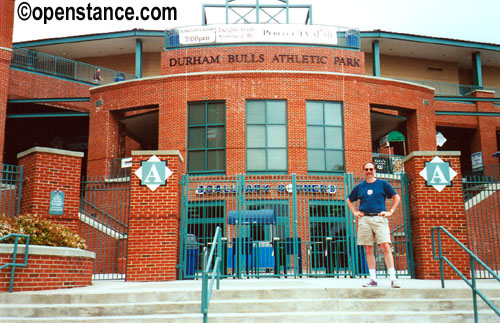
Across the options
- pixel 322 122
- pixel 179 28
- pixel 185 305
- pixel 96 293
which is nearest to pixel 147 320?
pixel 185 305

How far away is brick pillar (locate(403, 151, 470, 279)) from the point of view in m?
11.7

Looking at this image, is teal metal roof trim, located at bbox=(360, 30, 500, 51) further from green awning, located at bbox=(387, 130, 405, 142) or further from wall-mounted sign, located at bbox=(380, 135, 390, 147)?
green awning, located at bbox=(387, 130, 405, 142)

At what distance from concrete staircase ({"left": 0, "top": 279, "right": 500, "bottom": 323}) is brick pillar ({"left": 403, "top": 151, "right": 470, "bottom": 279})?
123 inches

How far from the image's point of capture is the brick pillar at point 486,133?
1164 inches

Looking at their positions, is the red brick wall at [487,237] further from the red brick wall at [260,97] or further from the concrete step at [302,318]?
the concrete step at [302,318]

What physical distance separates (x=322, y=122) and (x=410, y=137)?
5.15 metres

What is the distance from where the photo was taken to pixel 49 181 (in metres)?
11.8

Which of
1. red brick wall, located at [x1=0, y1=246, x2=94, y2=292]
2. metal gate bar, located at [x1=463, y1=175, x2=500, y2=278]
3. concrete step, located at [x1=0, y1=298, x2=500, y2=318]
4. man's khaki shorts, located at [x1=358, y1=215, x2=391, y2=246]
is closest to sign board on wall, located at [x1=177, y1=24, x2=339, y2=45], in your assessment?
metal gate bar, located at [x1=463, y1=175, x2=500, y2=278]

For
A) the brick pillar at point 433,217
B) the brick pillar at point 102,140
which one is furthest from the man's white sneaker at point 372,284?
the brick pillar at point 102,140

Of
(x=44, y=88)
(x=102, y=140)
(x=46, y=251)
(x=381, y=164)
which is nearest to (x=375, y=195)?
(x=46, y=251)

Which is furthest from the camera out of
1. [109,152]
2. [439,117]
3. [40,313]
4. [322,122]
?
[439,117]

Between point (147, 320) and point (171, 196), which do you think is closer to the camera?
point (147, 320)

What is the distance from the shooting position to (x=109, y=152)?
2322 cm

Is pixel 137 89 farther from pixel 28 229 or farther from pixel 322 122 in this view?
pixel 28 229
